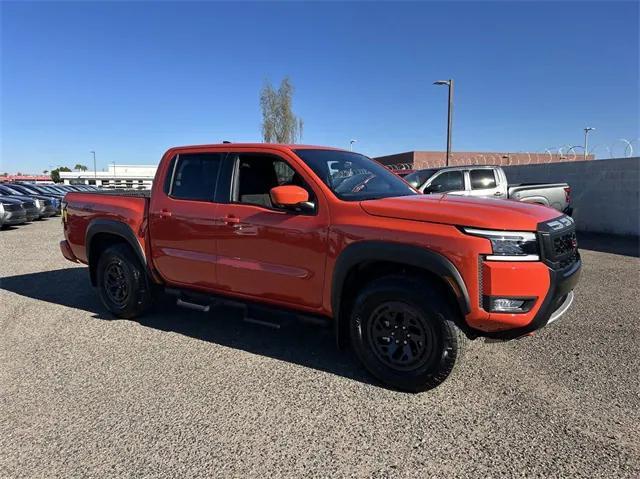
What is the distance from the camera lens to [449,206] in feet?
11.9

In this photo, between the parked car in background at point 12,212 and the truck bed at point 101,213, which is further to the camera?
the parked car in background at point 12,212

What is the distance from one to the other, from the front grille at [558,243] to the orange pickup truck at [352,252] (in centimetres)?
1

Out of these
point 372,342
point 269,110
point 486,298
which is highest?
point 269,110

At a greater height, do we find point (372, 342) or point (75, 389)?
point (372, 342)

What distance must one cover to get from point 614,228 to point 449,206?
37.8 ft

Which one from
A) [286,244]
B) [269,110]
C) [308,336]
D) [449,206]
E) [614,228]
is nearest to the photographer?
[449,206]

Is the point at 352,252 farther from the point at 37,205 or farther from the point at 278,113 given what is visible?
the point at 278,113

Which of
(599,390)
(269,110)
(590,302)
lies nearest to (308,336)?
(599,390)

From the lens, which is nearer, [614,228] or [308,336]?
[308,336]

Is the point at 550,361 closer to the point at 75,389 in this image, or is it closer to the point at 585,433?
the point at 585,433

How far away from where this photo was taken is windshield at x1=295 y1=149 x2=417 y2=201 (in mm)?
4164

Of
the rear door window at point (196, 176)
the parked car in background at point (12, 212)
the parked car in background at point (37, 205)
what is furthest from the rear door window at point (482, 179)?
the parked car in background at point (37, 205)

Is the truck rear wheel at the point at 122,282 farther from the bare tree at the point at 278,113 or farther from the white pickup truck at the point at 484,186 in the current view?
the bare tree at the point at 278,113

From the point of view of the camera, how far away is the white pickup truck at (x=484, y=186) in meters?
10.8
